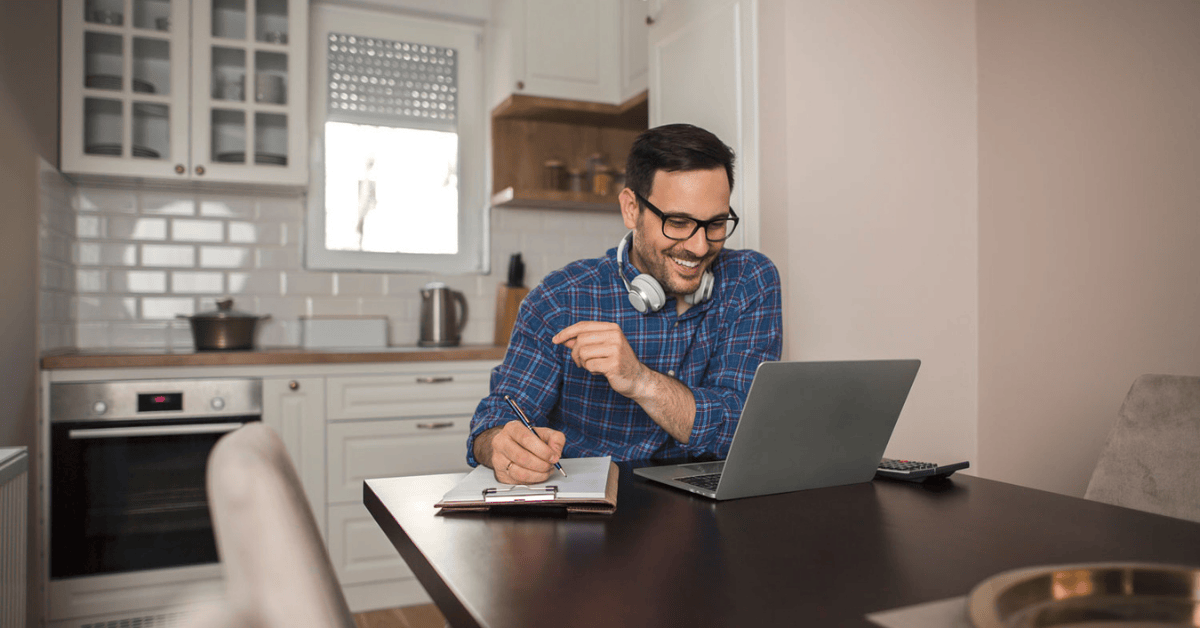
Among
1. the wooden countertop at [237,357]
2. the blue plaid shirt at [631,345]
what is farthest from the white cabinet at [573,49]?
the blue plaid shirt at [631,345]

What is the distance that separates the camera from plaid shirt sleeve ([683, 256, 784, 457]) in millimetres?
1431

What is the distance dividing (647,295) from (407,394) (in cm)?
154

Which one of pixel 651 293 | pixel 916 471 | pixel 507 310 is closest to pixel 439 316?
pixel 507 310

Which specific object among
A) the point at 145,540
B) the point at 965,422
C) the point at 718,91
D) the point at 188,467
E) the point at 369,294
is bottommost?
the point at 145,540

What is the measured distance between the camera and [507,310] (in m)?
3.46

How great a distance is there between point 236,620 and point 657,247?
4.25ft

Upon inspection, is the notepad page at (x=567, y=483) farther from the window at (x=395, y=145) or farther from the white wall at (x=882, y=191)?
the window at (x=395, y=145)

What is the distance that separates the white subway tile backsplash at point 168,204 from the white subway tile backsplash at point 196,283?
0.25 meters

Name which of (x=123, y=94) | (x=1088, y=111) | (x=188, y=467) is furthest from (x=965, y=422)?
(x=123, y=94)

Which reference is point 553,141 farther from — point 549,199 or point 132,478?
point 132,478

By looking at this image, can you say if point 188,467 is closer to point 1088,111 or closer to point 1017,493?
point 1017,493

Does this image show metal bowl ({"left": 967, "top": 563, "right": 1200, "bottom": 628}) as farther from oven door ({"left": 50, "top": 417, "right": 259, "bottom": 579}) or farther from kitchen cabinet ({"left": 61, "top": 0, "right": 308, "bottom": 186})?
A: kitchen cabinet ({"left": 61, "top": 0, "right": 308, "bottom": 186})

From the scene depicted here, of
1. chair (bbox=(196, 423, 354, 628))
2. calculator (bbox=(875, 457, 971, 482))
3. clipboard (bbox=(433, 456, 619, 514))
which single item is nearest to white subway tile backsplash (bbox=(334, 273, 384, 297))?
clipboard (bbox=(433, 456, 619, 514))

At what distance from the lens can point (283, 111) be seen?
3088 mm
